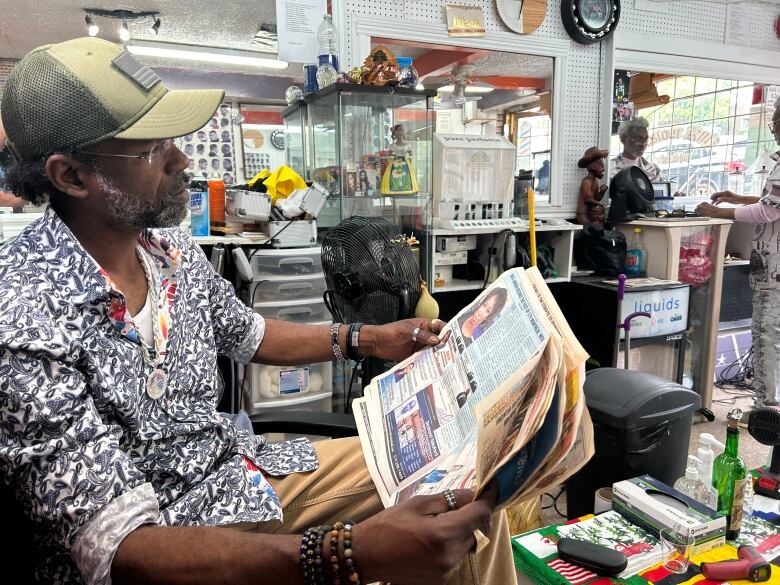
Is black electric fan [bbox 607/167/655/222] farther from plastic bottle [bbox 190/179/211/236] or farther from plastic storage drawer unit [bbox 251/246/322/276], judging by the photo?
plastic bottle [bbox 190/179/211/236]

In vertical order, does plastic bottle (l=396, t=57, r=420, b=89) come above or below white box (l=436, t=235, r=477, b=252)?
above

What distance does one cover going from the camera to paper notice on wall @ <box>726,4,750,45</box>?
3.67m

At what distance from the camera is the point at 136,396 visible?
2.92 ft

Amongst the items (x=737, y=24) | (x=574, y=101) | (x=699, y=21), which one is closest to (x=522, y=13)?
(x=574, y=101)

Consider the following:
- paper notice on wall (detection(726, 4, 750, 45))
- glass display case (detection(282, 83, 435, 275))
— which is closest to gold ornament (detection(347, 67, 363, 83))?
glass display case (detection(282, 83, 435, 275))

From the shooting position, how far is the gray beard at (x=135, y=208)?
932 mm

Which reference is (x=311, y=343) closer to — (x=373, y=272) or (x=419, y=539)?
(x=373, y=272)

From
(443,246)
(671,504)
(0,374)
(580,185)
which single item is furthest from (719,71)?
(0,374)

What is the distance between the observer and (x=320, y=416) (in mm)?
1348

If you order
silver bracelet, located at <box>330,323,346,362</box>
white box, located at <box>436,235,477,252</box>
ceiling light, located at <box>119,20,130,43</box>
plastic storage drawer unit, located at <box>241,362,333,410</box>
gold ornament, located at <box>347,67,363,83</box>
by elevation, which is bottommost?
plastic storage drawer unit, located at <box>241,362,333,410</box>

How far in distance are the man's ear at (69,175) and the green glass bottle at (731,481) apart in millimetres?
1462

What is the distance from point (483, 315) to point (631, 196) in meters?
2.51

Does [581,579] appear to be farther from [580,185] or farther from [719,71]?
[719,71]

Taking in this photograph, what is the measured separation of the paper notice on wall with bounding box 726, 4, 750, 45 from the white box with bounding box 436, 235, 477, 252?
2.52 metres
